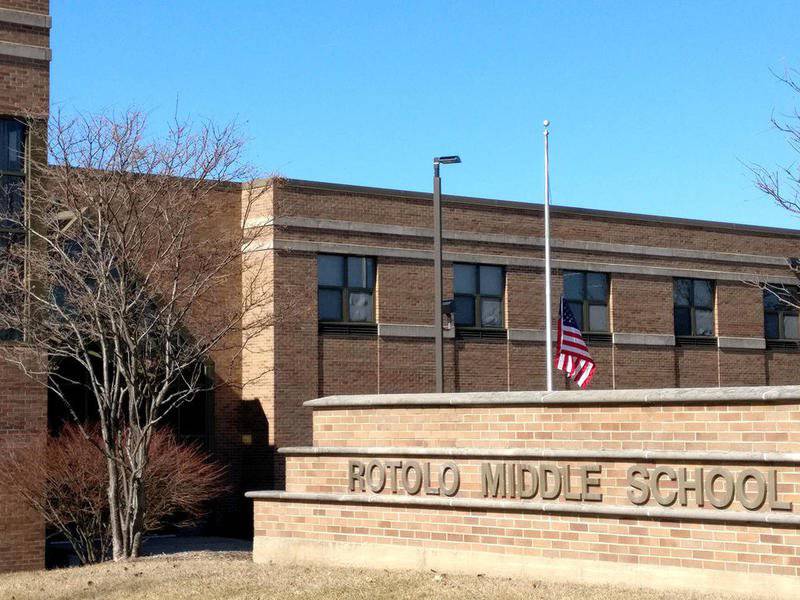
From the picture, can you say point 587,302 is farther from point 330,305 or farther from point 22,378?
point 22,378

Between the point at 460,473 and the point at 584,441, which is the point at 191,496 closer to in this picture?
the point at 460,473

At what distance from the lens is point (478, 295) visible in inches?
1289

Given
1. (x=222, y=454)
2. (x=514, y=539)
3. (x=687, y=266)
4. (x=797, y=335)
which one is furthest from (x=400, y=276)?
(x=514, y=539)

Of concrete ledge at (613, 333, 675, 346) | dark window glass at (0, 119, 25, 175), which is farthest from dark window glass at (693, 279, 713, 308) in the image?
dark window glass at (0, 119, 25, 175)

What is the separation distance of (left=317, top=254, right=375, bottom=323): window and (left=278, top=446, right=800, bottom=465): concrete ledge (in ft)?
44.2

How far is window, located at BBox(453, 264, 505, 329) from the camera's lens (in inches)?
1278

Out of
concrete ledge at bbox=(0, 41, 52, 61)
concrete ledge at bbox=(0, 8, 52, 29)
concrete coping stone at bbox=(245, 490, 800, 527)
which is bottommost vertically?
concrete coping stone at bbox=(245, 490, 800, 527)

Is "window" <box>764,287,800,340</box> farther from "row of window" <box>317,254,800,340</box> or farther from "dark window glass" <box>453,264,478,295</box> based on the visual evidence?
"dark window glass" <box>453,264,478,295</box>

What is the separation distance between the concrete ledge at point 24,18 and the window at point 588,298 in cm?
1598

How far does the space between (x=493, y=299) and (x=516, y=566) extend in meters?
18.8

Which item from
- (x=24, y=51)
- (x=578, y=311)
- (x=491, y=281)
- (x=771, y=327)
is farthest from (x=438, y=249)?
(x=771, y=327)

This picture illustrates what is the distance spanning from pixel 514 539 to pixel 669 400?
8.46 feet

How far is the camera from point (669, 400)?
13.5m

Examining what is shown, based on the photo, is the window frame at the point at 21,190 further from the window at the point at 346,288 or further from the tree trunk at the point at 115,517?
the window at the point at 346,288
